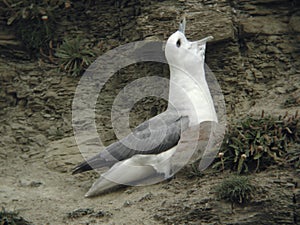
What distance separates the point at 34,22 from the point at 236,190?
4827mm

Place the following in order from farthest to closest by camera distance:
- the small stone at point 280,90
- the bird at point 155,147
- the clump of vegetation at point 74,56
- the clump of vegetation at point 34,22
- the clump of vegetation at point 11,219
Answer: the clump of vegetation at point 34,22, the clump of vegetation at point 74,56, the small stone at point 280,90, the bird at point 155,147, the clump of vegetation at point 11,219

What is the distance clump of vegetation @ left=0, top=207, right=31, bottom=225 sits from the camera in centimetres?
823

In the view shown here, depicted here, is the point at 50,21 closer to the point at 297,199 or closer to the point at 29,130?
the point at 29,130

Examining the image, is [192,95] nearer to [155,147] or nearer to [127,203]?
[155,147]

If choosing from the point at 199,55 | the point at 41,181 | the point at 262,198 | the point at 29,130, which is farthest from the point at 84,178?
the point at 262,198

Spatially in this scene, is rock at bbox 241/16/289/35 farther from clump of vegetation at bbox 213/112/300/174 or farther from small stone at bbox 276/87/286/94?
clump of vegetation at bbox 213/112/300/174

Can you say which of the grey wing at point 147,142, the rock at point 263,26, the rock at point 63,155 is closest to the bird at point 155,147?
the grey wing at point 147,142

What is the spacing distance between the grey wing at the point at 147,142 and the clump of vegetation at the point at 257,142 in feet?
1.86

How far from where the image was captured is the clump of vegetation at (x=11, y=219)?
27.0 ft

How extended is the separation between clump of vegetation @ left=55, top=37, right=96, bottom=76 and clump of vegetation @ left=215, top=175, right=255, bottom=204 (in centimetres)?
357

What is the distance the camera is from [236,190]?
8078 mm

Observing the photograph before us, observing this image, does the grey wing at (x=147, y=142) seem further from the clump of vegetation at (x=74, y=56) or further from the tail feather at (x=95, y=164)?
the clump of vegetation at (x=74, y=56)

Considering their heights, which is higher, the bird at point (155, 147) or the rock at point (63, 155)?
the bird at point (155, 147)

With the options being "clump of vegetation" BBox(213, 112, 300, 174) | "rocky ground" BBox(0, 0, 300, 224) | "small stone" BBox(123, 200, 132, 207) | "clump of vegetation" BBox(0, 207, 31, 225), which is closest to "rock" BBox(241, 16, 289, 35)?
"rocky ground" BBox(0, 0, 300, 224)
